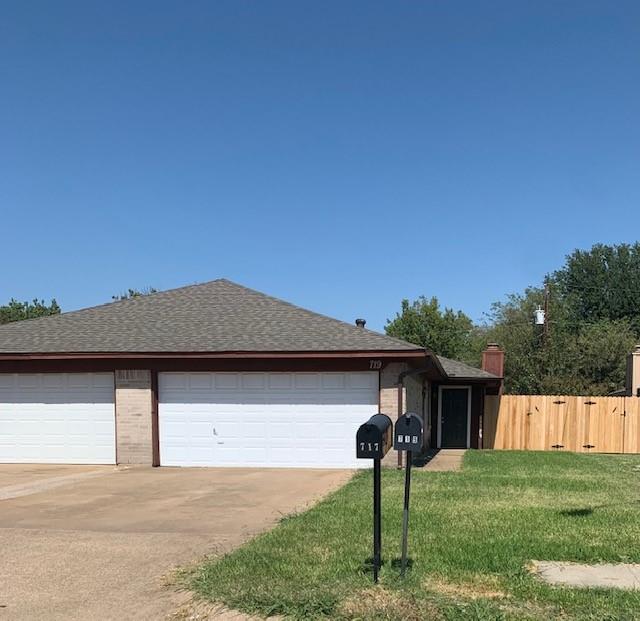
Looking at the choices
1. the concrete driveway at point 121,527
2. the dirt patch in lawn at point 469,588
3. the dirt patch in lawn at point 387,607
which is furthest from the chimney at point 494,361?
the dirt patch in lawn at point 387,607

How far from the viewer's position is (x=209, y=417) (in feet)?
47.2

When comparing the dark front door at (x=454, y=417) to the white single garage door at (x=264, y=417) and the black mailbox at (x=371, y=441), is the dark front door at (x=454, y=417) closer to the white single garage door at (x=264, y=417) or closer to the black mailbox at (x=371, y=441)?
the white single garage door at (x=264, y=417)

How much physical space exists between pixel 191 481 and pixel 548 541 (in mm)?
6922

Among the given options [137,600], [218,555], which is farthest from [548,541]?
[137,600]

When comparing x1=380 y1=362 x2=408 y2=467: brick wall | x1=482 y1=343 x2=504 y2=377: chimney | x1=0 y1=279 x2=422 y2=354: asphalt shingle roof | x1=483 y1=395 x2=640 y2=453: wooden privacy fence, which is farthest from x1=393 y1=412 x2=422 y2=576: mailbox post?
x1=482 y1=343 x2=504 y2=377: chimney

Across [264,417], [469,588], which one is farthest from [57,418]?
[469,588]

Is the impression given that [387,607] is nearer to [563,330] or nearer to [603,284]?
[563,330]

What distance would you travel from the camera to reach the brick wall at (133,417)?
1433 centimetres

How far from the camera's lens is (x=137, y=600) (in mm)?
5039

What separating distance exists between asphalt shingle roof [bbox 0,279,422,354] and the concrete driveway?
256 centimetres

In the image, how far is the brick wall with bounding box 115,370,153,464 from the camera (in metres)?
14.3

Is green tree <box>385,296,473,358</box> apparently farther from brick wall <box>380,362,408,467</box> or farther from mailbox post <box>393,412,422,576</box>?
mailbox post <box>393,412,422,576</box>

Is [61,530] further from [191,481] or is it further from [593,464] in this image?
[593,464]

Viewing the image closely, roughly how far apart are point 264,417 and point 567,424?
1146cm
